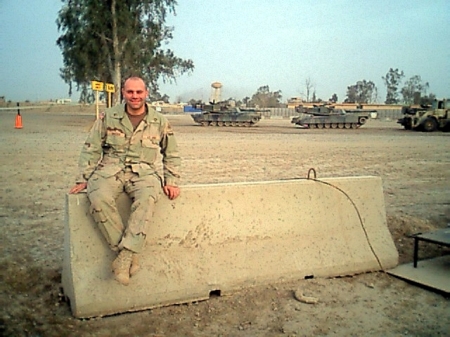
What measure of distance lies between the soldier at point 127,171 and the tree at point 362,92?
123 m

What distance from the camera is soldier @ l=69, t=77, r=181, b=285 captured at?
3695 millimetres

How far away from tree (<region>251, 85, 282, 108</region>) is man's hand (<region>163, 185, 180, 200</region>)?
117m

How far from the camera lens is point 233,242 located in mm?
4352

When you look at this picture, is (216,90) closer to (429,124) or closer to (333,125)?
(333,125)

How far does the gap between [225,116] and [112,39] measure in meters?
10.8

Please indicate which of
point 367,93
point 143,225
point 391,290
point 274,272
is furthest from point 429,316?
point 367,93

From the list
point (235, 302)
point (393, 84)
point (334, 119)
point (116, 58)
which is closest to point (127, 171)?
point (235, 302)

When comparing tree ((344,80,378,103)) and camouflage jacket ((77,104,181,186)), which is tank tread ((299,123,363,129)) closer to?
camouflage jacket ((77,104,181,186))

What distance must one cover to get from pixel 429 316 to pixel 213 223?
1.86m

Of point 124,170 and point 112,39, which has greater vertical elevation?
point 112,39

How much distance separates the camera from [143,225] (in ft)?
12.1

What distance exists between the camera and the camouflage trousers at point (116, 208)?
12.1 feet

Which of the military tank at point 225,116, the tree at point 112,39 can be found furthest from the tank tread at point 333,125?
the tree at point 112,39

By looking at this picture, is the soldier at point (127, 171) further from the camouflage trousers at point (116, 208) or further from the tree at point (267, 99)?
the tree at point (267, 99)
